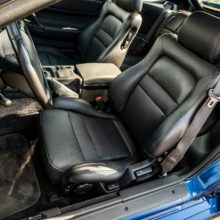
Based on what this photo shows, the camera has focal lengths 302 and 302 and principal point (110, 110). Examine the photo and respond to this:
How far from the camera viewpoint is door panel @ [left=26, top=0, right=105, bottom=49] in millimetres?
2744

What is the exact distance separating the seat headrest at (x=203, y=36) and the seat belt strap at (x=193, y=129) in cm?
17

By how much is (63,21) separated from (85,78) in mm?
1176

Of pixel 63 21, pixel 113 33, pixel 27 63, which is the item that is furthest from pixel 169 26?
pixel 27 63

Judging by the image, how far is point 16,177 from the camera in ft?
5.17

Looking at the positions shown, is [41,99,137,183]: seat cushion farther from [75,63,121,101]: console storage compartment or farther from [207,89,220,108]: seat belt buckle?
[207,89,220,108]: seat belt buckle

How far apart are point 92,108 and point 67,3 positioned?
57.2 inches

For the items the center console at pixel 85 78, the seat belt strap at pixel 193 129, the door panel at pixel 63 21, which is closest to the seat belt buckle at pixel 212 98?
the seat belt strap at pixel 193 129

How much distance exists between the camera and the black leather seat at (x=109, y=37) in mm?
2195

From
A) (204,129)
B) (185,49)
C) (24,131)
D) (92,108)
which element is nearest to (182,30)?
(185,49)

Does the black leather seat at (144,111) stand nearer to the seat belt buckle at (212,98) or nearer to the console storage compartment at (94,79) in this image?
the seat belt buckle at (212,98)

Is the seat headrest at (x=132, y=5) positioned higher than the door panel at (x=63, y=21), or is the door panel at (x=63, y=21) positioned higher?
the seat headrest at (x=132, y=5)

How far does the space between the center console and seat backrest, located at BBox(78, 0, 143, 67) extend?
27 centimetres

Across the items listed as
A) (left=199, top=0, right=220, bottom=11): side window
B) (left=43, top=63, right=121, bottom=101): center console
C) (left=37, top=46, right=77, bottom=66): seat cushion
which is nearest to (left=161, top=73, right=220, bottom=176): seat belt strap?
(left=43, top=63, right=121, bottom=101): center console

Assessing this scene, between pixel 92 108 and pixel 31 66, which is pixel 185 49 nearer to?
pixel 92 108
